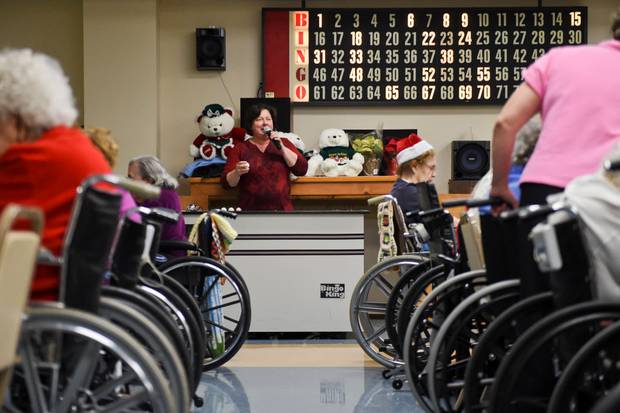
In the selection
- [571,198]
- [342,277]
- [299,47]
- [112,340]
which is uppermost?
[299,47]

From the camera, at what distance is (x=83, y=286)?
245 cm

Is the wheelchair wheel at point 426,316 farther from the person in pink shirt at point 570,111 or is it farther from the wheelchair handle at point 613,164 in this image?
the wheelchair handle at point 613,164

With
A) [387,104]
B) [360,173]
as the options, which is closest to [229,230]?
[360,173]

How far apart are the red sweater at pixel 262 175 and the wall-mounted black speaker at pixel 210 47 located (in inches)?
46.7

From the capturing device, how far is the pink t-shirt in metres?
2.87

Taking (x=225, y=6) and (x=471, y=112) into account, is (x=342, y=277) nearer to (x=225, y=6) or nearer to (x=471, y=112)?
(x=471, y=112)

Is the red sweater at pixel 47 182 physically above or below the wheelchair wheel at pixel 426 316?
above

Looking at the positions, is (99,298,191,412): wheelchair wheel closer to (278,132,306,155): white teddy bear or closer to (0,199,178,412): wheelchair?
(0,199,178,412): wheelchair

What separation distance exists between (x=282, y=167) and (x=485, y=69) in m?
1.95

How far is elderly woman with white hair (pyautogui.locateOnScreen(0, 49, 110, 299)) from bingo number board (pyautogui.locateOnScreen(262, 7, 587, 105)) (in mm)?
5875

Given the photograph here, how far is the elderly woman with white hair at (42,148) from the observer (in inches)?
98.3

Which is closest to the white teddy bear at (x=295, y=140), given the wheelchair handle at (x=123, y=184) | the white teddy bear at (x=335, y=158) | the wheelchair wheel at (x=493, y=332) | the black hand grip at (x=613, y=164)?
the white teddy bear at (x=335, y=158)

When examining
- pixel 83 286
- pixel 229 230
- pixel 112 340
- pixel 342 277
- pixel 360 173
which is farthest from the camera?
pixel 360 173

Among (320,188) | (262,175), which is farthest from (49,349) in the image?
(320,188)
